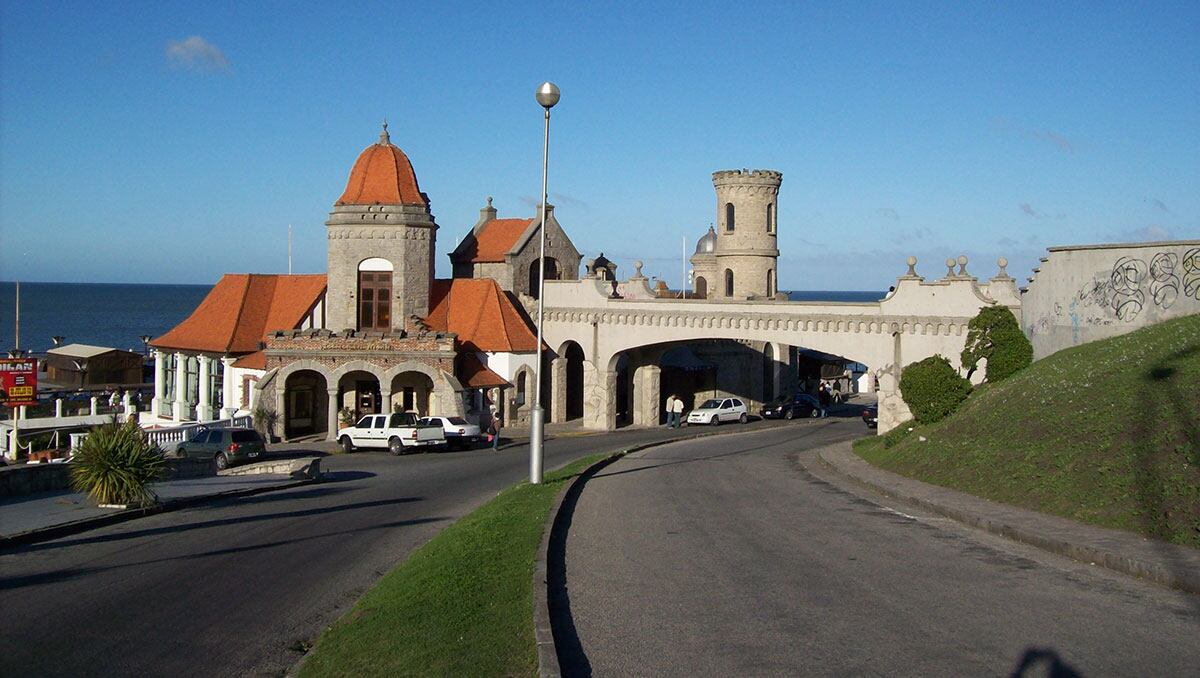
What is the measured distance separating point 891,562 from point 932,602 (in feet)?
7.20

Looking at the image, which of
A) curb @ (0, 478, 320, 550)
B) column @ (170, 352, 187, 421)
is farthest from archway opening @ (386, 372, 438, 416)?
curb @ (0, 478, 320, 550)

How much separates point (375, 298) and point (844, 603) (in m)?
35.2

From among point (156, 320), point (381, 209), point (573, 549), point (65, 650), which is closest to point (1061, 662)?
point (573, 549)

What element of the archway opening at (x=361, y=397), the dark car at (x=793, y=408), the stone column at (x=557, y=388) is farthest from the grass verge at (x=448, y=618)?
the dark car at (x=793, y=408)

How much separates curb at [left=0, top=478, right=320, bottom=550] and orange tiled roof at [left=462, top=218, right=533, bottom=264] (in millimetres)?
28400

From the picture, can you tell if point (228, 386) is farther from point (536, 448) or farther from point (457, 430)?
point (536, 448)

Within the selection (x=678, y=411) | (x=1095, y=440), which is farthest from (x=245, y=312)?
(x=1095, y=440)

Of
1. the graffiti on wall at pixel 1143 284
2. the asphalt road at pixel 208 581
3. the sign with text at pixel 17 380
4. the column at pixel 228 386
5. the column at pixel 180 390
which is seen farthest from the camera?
the column at pixel 180 390

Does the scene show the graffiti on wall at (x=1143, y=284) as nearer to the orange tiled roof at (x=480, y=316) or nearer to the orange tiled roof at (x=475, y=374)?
the orange tiled roof at (x=475, y=374)

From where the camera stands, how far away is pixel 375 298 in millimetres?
44188

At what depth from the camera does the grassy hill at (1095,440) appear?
14.7 meters

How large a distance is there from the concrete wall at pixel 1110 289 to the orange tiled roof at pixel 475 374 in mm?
22278

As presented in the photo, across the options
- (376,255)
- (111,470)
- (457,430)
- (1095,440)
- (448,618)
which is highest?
(376,255)

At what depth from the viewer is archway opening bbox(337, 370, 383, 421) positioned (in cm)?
4384
